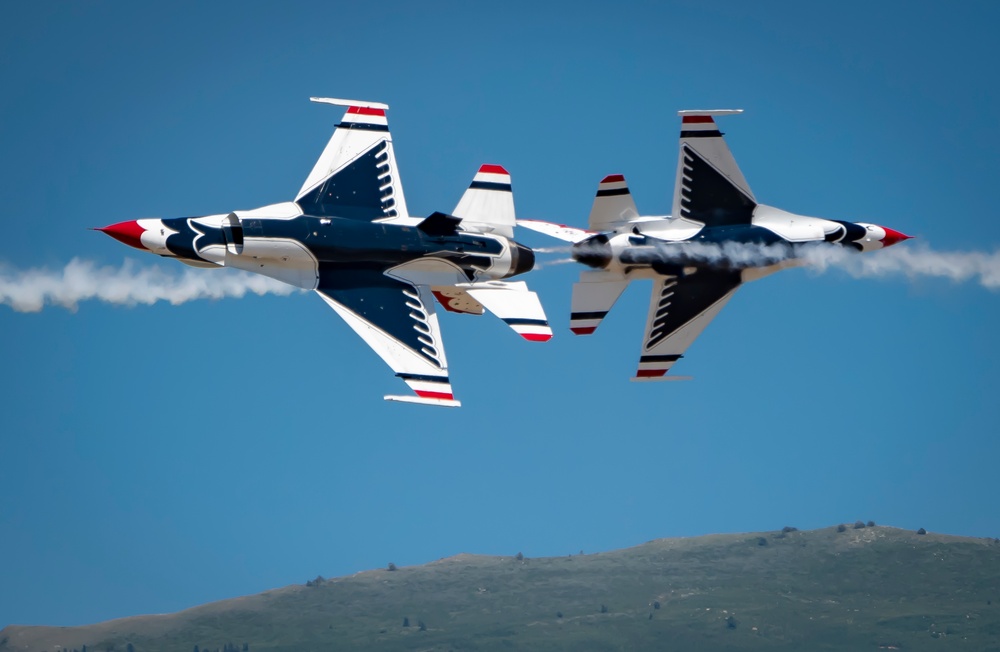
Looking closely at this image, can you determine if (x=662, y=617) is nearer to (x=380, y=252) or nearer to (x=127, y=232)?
(x=380, y=252)

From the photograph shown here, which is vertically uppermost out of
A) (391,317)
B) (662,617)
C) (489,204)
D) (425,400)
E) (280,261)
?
(489,204)

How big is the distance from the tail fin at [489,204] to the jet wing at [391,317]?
3474 mm

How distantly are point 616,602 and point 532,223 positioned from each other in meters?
154

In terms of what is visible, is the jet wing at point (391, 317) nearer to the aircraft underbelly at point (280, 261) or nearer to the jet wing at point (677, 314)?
the aircraft underbelly at point (280, 261)

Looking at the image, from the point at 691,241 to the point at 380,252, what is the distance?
10970mm

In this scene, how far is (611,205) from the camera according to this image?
1757 inches

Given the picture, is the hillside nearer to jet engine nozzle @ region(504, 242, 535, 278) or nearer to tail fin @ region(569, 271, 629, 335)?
tail fin @ region(569, 271, 629, 335)

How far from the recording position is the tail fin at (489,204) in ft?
145

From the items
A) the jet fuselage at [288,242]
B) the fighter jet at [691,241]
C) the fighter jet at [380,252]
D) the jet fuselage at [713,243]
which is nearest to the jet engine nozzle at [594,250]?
the jet fuselage at [713,243]

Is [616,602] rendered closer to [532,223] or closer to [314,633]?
[314,633]

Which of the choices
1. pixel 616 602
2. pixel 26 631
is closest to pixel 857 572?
pixel 616 602

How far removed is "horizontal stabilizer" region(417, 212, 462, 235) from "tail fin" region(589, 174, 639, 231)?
505cm

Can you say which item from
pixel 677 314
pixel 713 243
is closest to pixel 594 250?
pixel 677 314

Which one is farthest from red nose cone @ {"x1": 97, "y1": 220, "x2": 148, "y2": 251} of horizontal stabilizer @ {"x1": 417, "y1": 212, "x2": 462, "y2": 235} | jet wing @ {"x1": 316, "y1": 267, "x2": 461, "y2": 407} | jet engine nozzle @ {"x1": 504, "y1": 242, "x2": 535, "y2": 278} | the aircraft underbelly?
jet engine nozzle @ {"x1": 504, "y1": 242, "x2": 535, "y2": 278}
